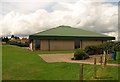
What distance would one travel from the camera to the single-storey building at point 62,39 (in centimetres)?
3569

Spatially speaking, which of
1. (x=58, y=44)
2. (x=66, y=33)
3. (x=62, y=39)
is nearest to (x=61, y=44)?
(x=58, y=44)

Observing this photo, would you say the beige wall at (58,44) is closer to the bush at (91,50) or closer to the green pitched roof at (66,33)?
the green pitched roof at (66,33)

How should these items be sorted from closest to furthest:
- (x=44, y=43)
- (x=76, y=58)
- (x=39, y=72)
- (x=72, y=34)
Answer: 1. (x=39, y=72)
2. (x=76, y=58)
3. (x=44, y=43)
4. (x=72, y=34)

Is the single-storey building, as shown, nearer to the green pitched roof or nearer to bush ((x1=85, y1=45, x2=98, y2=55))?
the green pitched roof

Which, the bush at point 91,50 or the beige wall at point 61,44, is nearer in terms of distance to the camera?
the bush at point 91,50

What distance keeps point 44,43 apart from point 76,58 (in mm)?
16578

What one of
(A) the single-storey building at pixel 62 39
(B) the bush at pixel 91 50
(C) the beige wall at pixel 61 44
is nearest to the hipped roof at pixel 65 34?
(A) the single-storey building at pixel 62 39

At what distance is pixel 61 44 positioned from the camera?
3681 cm

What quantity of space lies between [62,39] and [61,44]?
2.88 ft

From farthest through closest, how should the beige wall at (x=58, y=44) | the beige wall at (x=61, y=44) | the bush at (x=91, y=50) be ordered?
1. the beige wall at (x=61, y=44)
2. the beige wall at (x=58, y=44)
3. the bush at (x=91, y=50)

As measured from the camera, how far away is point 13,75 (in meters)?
12.2

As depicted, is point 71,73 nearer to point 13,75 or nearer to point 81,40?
point 13,75

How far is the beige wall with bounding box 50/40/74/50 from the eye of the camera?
36.3 metres

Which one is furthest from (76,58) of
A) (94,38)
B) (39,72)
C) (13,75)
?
(94,38)
